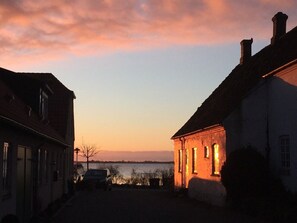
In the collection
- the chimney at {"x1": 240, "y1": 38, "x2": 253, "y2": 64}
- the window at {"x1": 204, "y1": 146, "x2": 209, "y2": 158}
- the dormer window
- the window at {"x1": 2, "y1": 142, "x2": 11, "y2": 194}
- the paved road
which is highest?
the chimney at {"x1": 240, "y1": 38, "x2": 253, "y2": 64}

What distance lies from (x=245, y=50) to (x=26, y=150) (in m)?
19.2

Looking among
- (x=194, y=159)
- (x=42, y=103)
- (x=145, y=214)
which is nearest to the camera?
(x=145, y=214)

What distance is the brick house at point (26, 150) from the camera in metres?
12.8

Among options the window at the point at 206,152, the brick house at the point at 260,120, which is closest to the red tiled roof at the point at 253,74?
the brick house at the point at 260,120

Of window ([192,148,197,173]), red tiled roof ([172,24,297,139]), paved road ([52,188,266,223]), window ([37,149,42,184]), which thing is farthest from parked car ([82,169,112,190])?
window ([37,149,42,184])

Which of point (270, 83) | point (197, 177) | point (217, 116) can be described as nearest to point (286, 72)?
point (270, 83)

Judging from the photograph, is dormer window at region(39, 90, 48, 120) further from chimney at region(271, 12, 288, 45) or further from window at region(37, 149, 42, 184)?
chimney at region(271, 12, 288, 45)

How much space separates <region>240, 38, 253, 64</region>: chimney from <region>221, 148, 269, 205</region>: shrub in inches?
449

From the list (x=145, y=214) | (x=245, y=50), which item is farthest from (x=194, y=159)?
(x=145, y=214)

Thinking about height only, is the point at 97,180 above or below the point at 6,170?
below

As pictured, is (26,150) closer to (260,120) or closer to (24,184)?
(24,184)

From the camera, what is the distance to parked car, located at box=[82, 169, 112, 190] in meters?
39.3

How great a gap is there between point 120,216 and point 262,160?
6.02 meters

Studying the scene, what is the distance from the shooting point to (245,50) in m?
32.0
